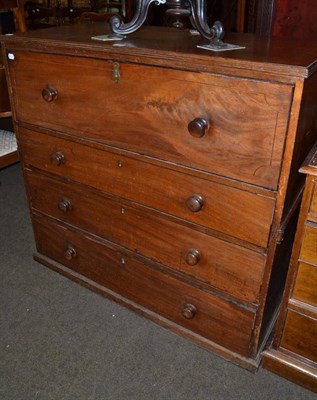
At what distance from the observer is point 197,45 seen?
3.82ft

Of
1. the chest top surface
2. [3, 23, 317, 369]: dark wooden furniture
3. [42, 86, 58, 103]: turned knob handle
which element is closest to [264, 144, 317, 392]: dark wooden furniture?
[3, 23, 317, 369]: dark wooden furniture

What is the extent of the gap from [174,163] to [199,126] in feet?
0.58

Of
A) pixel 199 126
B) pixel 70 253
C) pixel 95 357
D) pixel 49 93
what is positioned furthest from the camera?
pixel 70 253

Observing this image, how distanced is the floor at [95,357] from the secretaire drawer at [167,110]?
75 cm

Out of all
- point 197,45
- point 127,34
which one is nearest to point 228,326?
point 197,45

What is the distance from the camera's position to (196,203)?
1.20 meters

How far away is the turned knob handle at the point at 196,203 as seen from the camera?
1.20 meters

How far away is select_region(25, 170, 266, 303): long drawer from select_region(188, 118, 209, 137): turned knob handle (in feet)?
1.15

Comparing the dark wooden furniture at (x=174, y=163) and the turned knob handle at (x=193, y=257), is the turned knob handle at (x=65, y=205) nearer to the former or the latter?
the dark wooden furniture at (x=174, y=163)

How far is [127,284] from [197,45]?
0.95 meters

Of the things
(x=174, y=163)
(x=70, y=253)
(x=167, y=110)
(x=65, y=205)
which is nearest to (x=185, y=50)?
(x=167, y=110)

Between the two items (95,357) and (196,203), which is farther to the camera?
(95,357)

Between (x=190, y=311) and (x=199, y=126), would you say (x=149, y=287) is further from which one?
Result: (x=199, y=126)

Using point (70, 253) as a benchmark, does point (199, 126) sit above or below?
above
